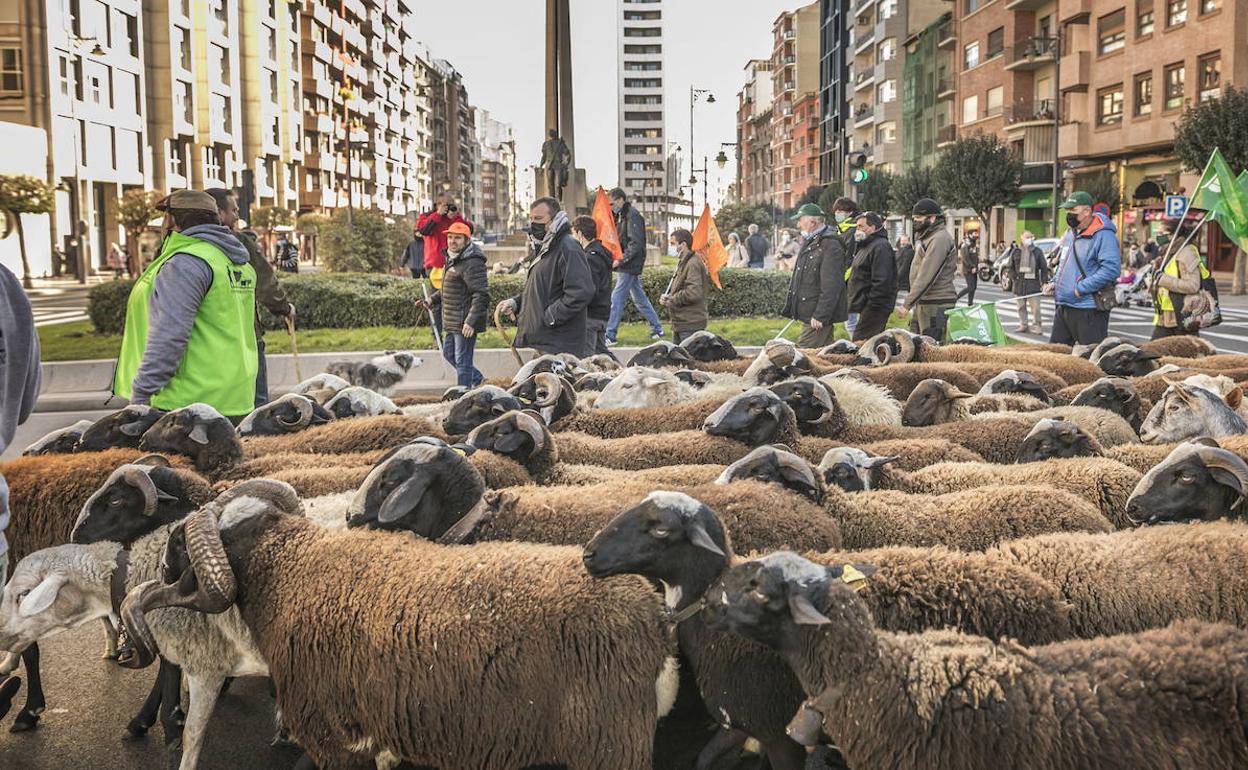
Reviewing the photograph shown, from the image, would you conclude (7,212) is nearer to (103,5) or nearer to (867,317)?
(103,5)

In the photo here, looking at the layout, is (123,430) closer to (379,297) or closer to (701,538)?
Result: (701,538)

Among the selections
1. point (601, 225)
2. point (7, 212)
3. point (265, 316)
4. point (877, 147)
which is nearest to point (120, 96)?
point (7, 212)

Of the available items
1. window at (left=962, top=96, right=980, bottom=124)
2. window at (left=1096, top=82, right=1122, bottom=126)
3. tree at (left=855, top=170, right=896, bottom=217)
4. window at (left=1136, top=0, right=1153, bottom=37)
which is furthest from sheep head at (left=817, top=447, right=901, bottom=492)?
tree at (left=855, top=170, right=896, bottom=217)

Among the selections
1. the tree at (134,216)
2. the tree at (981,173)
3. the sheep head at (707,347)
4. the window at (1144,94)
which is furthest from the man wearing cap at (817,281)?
the tree at (981,173)

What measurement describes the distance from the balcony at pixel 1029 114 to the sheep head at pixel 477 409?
5195 cm

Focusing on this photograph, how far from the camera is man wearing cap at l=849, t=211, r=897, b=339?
11250 mm

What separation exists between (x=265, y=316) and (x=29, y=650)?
13816 mm

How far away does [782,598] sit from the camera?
3268mm

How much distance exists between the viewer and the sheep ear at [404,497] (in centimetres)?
421

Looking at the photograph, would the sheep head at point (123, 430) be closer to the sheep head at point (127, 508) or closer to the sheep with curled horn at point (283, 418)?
the sheep with curled horn at point (283, 418)

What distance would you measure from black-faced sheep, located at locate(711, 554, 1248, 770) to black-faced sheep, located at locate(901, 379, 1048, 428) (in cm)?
453

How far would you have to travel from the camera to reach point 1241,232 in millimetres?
11562

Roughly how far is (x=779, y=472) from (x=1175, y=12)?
44.1 meters

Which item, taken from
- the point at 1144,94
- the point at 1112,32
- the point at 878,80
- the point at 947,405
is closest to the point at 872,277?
the point at 947,405
